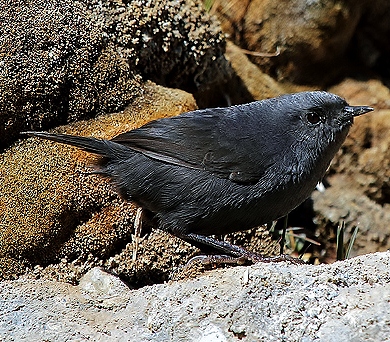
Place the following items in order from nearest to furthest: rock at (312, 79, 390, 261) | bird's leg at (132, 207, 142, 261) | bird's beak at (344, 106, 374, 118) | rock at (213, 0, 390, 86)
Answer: bird's beak at (344, 106, 374, 118)
bird's leg at (132, 207, 142, 261)
rock at (312, 79, 390, 261)
rock at (213, 0, 390, 86)

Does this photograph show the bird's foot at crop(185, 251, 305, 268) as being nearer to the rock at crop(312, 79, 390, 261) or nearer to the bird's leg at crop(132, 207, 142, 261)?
the bird's leg at crop(132, 207, 142, 261)

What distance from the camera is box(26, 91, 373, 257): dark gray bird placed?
3.90 meters

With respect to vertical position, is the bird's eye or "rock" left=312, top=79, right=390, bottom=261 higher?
the bird's eye

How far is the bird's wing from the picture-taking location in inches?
155

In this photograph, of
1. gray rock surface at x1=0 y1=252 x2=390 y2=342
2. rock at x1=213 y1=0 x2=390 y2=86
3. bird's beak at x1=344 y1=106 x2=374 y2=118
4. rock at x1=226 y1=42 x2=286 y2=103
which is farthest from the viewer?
rock at x1=213 y1=0 x2=390 y2=86

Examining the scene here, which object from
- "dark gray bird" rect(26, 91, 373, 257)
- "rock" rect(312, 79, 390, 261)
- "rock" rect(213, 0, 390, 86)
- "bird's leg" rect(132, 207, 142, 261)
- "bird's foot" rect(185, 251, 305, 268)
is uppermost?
"rock" rect(213, 0, 390, 86)

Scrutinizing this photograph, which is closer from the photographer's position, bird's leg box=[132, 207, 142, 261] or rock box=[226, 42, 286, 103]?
bird's leg box=[132, 207, 142, 261]

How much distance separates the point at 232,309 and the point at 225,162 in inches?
47.5

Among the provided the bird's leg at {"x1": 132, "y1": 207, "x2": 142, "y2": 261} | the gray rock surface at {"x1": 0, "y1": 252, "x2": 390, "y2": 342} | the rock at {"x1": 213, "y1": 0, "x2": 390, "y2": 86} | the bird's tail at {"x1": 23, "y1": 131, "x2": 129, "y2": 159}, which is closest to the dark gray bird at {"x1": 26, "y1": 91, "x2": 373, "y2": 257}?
the bird's tail at {"x1": 23, "y1": 131, "x2": 129, "y2": 159}

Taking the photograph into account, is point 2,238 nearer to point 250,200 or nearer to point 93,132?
point 93,132

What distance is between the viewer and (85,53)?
4.65 metres

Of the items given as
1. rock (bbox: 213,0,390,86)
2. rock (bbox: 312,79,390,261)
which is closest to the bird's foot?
rock (bbox: 312,79,390,261)

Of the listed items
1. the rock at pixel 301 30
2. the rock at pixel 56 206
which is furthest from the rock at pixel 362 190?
the rock at pixel 56 206

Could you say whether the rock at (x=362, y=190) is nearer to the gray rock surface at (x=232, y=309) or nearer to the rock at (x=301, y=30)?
the rock at (x=301, y=30)
